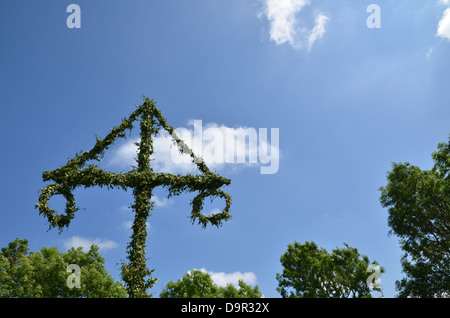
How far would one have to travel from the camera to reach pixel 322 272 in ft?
81.9

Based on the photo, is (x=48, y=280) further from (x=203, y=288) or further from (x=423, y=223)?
(x=423, y=223)

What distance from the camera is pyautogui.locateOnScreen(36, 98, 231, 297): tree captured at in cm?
880

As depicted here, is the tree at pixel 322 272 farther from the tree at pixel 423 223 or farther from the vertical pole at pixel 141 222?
the vertical pole at pixel 141 222

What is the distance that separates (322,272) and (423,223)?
9.24 m

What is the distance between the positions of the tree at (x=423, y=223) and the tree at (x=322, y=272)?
347 centimetres

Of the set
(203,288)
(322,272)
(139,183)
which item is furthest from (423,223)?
(139,183)

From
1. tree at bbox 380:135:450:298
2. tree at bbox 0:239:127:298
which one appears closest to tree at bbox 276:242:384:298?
→ tree at bbox 380:135:450:298

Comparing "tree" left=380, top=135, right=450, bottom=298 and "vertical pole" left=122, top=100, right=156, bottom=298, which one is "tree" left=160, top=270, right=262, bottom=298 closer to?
"tree" left=380, top=135, right=450, bottom=298

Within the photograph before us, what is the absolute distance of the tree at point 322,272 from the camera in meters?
23.4

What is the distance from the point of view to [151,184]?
32.2ft
